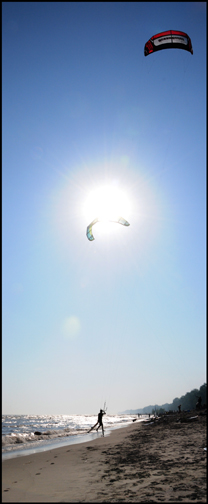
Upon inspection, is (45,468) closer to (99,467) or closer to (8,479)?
(8,479)

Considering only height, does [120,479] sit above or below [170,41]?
below

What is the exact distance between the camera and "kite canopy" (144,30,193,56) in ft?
39.5

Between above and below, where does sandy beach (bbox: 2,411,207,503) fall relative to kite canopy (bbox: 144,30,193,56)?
below

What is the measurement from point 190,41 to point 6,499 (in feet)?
60.1

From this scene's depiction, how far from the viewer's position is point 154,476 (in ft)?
24.0

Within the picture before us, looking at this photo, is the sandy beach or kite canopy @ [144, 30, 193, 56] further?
kite canopy @ [144, 30, 193, 56]

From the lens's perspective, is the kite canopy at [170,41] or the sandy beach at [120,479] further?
the kite canopy at [170,41]

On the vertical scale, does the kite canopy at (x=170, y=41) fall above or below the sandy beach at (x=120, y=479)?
above

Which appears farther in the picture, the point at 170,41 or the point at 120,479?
the point at 170,41

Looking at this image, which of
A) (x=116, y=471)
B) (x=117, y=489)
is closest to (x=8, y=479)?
(x=116, y=471)

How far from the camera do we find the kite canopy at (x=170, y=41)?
12.1 meters

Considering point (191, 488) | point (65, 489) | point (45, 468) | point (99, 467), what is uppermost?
point (191, 488)

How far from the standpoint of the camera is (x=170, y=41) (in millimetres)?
12148

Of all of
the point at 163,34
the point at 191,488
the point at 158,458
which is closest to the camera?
the point at 191,488
